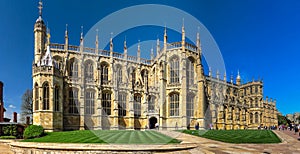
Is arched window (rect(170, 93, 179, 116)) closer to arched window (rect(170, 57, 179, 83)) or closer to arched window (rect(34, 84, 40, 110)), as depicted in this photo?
arched window (rect(170, 57, 179, 83))

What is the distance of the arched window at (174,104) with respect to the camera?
43.8 metres

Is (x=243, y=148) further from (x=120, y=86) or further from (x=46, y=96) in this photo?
(x=120, y=86)

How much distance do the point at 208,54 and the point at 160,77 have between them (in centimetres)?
2942

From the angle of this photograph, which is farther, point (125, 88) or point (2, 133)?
point (125, 88)

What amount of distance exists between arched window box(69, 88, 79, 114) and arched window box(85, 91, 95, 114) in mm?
1711

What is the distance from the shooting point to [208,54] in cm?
1507

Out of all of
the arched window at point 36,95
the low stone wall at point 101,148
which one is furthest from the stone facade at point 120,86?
the low stone wall at point 101,148

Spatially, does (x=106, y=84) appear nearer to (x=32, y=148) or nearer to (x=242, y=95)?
(x=32, y=148)

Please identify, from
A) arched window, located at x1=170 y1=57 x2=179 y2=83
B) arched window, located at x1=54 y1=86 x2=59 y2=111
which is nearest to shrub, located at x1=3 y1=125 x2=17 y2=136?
arched window, located at x1=54 y1=86 x2=59 y2=111

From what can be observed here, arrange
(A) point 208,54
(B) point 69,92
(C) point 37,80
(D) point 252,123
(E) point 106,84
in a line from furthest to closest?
(D) point 252,123
(E) point 106,84
(B) point 69,92
(C) point 37,80
(A) point 208,54

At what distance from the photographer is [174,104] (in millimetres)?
44062

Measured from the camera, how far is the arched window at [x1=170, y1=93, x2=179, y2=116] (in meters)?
43.8

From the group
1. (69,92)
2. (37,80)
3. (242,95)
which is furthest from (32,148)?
(242,95)

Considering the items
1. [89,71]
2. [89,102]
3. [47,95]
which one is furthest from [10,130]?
[89,71]
